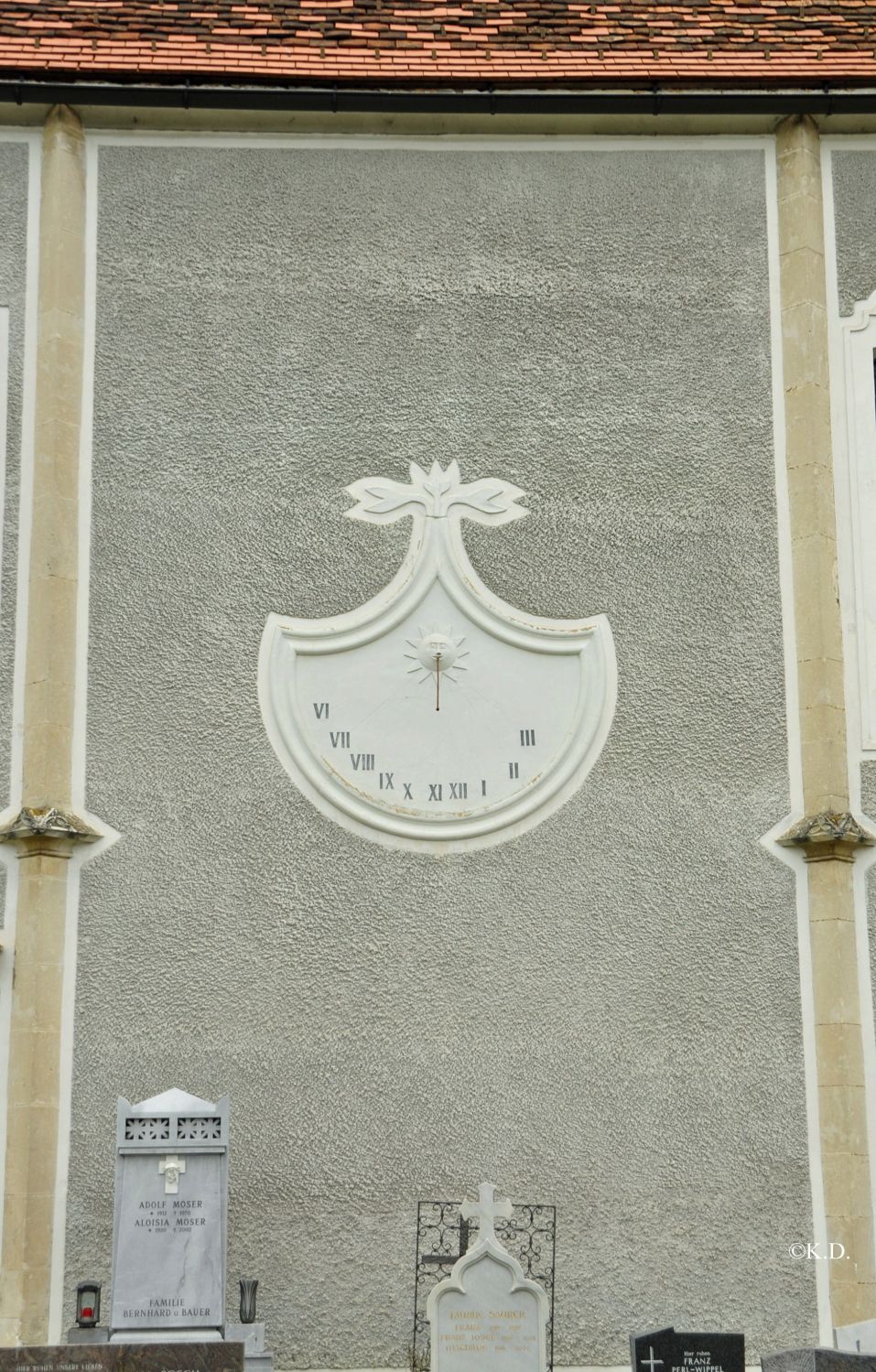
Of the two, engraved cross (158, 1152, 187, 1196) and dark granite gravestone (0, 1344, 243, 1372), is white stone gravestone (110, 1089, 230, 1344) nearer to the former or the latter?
engraved cross (158, 1152, 187, 1196)

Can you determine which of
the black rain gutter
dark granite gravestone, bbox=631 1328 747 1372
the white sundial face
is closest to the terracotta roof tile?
the black rain gutter

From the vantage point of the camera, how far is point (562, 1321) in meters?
10.8

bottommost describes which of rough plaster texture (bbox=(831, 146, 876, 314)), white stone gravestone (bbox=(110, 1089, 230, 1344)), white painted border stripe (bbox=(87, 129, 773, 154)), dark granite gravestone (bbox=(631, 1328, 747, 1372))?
dark granite gravestone (bbox=(631, 1328, 747, 1372))

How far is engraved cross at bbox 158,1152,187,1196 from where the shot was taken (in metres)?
10.1

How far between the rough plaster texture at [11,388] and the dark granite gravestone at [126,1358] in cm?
319

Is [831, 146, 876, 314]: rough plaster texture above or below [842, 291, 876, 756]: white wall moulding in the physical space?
above

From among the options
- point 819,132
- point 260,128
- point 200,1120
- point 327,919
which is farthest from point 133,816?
point 819,132

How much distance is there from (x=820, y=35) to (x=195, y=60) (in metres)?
3.96

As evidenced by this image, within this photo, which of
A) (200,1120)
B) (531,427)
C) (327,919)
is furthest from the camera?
(531,427)

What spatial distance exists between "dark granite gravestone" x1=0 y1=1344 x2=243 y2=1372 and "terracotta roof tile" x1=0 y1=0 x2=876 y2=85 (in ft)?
24.4

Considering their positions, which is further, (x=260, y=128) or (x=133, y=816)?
(x=260, y=128)

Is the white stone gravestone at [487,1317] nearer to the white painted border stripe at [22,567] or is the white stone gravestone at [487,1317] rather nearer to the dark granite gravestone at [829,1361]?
the dark granite gravestone at [829,1361]

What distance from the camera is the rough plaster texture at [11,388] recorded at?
1158 cm

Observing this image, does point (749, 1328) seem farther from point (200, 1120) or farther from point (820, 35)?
point (820, 35)
